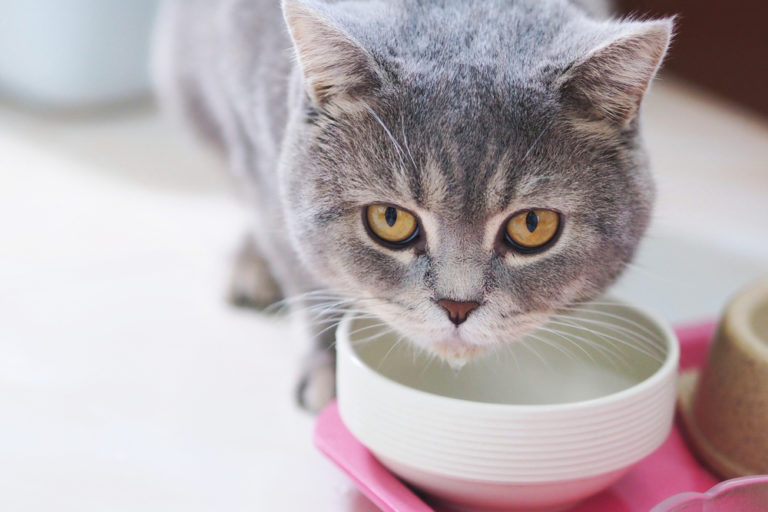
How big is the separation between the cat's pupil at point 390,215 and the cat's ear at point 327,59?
135 mm

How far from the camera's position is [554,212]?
1043 mm

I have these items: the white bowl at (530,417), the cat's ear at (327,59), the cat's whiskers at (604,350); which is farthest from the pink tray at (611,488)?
the cat's ear at (327,59)

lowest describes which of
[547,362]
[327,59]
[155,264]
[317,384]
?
[155,264]

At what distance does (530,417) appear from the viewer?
957mm

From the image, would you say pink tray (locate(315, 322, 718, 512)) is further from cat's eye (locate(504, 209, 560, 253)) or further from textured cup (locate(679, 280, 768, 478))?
cat's eye (locate(504, 209, 560, 253))

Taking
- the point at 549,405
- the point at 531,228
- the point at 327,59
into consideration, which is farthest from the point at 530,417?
the point at 327,59

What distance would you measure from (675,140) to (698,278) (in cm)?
76

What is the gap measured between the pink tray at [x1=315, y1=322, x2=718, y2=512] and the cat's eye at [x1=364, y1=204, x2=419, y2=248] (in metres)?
0.25

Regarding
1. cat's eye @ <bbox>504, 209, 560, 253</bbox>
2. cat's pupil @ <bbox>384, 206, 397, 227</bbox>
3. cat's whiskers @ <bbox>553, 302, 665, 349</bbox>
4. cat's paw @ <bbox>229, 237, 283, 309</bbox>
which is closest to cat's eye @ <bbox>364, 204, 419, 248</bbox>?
cat's pupil @ <bbox>384, 206, 397, 227</bbox>

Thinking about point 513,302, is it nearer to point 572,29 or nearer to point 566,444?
point 566,444

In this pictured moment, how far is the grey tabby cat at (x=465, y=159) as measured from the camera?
3.31 ft

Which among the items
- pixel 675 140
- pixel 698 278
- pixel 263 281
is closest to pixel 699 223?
pixel 698 278

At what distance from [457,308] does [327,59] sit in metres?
0.31

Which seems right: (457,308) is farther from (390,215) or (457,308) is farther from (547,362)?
(547,362)
